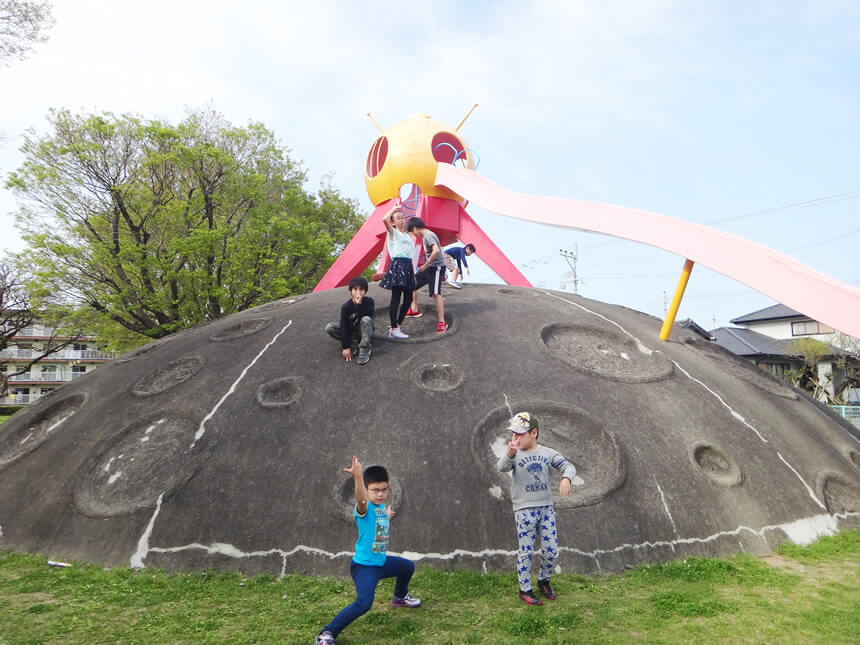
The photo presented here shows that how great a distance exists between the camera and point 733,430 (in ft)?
25.8

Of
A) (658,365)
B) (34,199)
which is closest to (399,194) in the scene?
(658,365)

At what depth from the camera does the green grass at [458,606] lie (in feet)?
14.7

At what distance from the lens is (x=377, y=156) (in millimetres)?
17812

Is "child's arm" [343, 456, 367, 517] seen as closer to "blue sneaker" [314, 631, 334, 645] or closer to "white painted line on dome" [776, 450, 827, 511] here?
"blue sneaker" [314, 631, 334, 645]

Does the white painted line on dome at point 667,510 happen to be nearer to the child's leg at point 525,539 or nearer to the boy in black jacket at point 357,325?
the child's leg at point 525,539

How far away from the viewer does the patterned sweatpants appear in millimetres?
4957

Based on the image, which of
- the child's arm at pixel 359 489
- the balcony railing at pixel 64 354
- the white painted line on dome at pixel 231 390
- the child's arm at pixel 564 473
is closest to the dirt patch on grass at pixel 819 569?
the child's arm at pixel 564 473

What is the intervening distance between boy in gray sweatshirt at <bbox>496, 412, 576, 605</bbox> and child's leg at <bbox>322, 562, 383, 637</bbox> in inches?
53.7

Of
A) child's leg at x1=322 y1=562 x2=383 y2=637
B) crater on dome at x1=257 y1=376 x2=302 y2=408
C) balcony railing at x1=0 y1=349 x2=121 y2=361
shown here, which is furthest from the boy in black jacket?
balcony railing at x1=0 y1=349 x2=121 y2=361

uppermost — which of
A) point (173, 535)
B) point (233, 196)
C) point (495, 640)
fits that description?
point (233, 196)

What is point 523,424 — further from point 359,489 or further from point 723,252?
point 723,252

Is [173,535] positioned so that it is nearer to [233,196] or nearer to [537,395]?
[537,395]

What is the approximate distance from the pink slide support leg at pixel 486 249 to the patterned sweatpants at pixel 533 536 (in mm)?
12926

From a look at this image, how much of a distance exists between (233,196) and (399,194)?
8.48 meters
